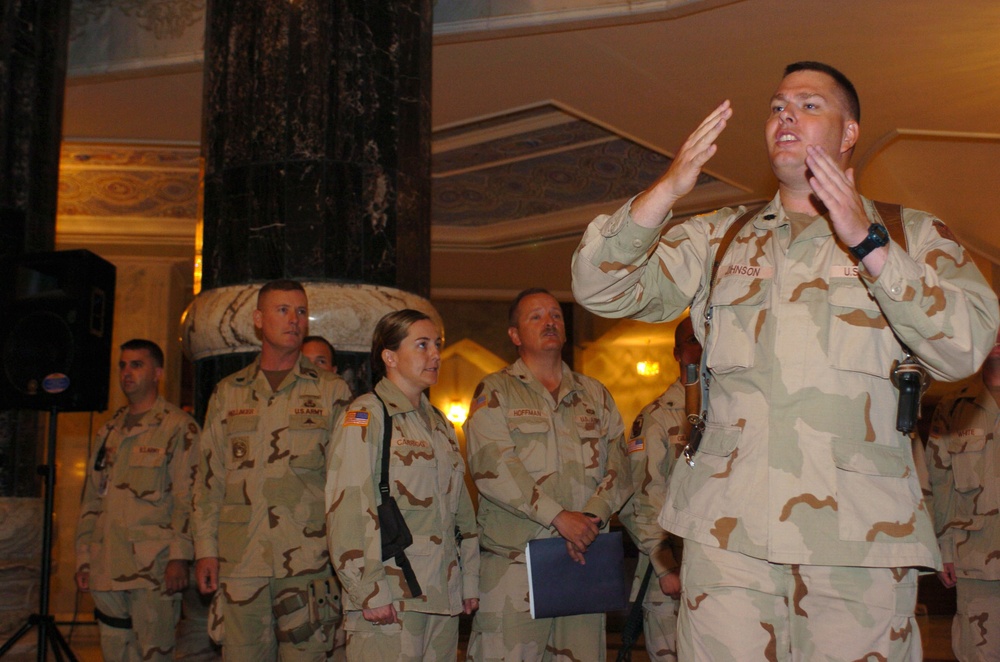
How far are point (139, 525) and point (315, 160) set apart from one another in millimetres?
1871

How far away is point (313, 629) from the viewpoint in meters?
4.02

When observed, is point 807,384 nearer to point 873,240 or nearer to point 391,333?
point 873,240

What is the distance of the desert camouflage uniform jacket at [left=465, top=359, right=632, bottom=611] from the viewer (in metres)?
4.30

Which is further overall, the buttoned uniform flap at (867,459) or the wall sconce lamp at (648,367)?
the wall sconce lamp at (648,367)

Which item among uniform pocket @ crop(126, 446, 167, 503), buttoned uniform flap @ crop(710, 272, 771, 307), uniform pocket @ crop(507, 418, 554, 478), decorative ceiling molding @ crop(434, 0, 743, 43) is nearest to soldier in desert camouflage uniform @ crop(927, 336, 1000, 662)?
uniform pocket @ crop(507, 418, 554, 478)

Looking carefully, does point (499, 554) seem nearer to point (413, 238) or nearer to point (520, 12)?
point (413, 238)

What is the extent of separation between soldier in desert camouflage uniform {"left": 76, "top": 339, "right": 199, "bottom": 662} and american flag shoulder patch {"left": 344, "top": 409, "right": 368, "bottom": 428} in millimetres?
1672

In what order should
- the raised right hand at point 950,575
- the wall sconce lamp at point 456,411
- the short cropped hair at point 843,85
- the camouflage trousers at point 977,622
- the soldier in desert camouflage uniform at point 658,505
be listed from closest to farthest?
the short cropped hair at point 843,85
the soldier in desert camouflage uniform at point 658,505
the camouflage trousers at point 977,622
the raised right hand at point 950,575
the wall sconce lamp at point 456,411

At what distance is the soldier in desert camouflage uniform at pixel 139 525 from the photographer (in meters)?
4.86

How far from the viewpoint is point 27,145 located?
5.12 m

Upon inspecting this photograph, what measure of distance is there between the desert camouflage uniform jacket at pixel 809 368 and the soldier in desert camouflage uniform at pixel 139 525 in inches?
125

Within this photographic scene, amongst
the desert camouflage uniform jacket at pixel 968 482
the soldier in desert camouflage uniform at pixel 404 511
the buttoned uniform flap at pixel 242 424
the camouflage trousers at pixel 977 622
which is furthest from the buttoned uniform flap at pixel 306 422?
the camouflage trousers at pixel 977 622

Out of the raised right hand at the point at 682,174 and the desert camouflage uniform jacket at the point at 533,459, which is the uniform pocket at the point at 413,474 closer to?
the desert camouflage uniform jacket at the point at 533,459

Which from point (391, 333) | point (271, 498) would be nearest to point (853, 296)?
point (391, 333)
